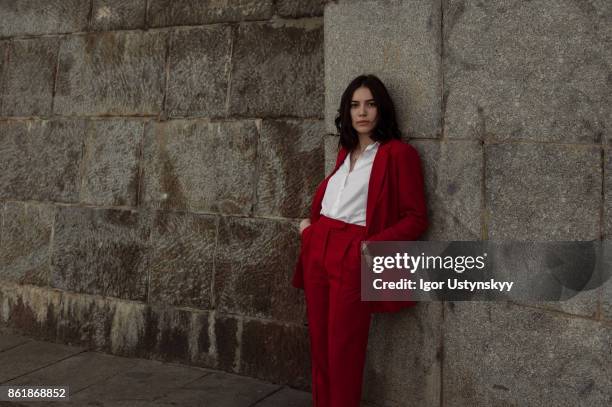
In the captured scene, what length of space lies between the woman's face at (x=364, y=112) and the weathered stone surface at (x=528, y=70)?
0.36 metres

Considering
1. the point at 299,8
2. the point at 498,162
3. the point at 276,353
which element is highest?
the point at 299,8

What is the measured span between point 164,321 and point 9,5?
293 cm

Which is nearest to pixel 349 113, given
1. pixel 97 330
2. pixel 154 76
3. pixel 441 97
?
pixel 441 97

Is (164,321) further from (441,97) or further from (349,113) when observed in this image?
(441,97)

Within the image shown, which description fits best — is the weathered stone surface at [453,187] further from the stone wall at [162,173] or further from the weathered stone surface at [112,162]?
the weathered stone surface at [112,162]

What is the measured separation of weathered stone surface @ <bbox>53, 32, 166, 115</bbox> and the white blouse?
1.81 meters

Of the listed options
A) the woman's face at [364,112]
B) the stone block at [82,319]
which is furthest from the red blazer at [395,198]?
the stone block at [82,319]

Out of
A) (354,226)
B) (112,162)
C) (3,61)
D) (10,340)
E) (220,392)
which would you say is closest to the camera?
(354,226)

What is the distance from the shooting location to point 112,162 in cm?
428

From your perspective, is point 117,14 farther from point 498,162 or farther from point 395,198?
point 498,162

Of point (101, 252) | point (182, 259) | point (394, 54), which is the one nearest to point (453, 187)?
point (394, 54)

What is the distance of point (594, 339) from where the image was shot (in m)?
2.39

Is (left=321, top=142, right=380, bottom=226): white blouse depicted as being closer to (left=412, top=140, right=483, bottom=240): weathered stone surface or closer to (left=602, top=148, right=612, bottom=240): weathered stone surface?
(left=412, top=140, right=483, bottom=240): weathered stone surface

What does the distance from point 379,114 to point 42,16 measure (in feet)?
10.5
